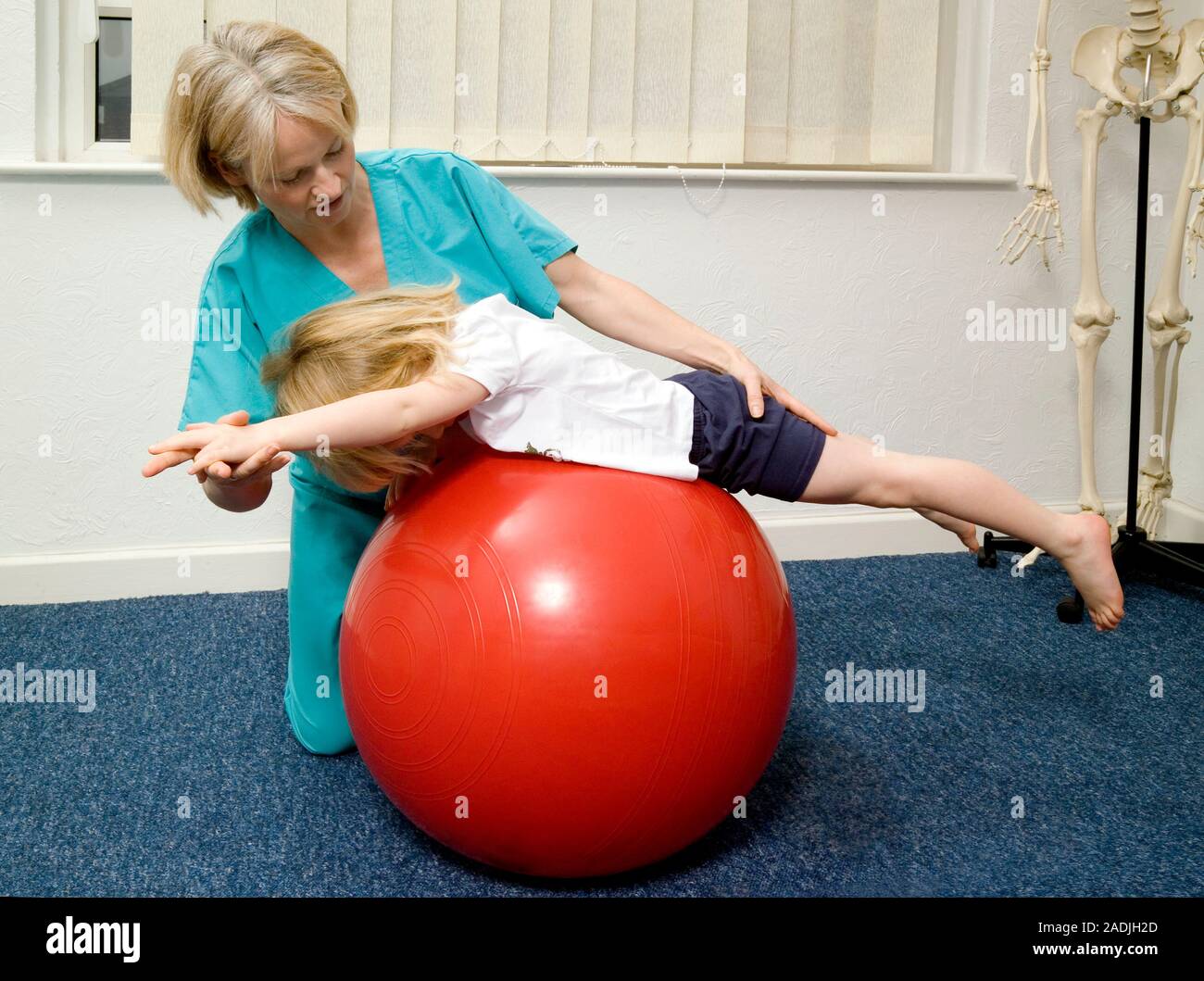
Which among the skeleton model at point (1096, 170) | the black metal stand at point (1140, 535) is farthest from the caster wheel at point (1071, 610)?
the skeleton model at point (1096, 170)

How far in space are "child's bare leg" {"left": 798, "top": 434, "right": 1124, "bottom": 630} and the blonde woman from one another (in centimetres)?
9

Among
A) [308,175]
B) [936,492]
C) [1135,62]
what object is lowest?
[936,492]

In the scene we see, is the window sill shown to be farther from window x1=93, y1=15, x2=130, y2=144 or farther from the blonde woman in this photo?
the blonde woman

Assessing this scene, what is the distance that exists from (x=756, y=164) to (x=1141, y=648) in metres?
1.35

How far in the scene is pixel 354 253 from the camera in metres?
1.80

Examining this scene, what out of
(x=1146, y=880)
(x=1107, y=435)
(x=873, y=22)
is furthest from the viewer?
(x=1107, y=435)

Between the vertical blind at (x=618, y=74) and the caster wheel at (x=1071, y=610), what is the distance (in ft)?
3.57

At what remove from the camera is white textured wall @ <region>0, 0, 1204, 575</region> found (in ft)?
8.47

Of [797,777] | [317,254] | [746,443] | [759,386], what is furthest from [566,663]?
[317,254]

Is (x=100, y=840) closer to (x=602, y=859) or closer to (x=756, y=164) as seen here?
(x=602, y=859)

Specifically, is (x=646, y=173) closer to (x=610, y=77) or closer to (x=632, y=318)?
(x=610, y=77)

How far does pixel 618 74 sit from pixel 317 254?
3.90ft

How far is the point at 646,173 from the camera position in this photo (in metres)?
2.76

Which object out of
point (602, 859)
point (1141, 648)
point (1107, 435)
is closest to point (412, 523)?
point (602, 859)
